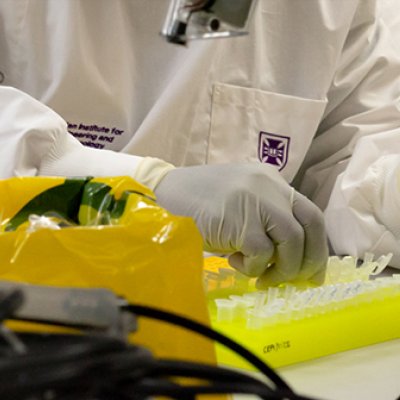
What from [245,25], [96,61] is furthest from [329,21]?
[245,25]

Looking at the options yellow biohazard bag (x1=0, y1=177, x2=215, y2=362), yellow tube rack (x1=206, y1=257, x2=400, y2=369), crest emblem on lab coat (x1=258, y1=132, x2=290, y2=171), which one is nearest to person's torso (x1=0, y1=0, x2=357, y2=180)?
crest emblem on lab coat (x1=258, y1=132, x2=290, y2=171)

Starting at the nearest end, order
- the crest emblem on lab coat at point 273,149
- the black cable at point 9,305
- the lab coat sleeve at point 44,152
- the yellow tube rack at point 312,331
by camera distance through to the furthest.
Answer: the black cable at point 9,305 < the yellow tube rack at point 312,331 < the lab coat sleeve at point 44,152 < the crest emblem on lab coat at point 273,149

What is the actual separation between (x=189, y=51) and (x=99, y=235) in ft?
2.74

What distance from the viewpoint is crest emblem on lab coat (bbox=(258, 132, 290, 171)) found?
133 cm

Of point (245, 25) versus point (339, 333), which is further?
point (339, 333)

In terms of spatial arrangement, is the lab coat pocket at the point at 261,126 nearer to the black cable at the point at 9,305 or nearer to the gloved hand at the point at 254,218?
the gloved hand at the point at 254,218

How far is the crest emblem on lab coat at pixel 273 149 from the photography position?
4.38 ft

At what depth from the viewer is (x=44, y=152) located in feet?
3.34

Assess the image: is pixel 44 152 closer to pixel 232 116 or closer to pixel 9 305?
pixel 232 116

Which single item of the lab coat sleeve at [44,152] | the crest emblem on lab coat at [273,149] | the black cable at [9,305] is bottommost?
the crest emblem on lab coat at [273,149]

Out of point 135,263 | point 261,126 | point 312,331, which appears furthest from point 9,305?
point 261,126

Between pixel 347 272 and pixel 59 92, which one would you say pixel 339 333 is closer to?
pixel 347 272

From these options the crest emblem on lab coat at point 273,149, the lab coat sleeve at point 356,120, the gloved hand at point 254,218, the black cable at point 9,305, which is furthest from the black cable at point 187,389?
the crest emblem on lab coat at point 273,149

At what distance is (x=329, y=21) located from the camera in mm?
1367
